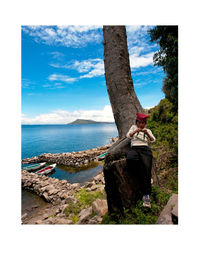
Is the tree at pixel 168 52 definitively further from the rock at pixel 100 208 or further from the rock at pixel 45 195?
the rock at pixel 45 195

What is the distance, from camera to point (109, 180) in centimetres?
216

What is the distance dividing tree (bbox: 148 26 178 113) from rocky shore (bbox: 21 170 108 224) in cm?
362

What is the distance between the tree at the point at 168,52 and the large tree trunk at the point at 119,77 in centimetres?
127

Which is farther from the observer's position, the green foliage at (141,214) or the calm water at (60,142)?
the calm water at (60,142)

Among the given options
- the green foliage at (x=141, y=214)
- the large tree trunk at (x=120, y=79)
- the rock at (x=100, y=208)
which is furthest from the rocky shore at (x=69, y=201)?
the large tree trunk at (x=120, y=79)

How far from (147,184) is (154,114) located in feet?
21.3

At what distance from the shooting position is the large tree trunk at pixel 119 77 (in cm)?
293

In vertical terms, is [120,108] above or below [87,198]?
above

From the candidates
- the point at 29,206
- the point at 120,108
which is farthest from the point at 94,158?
the point at 120,108

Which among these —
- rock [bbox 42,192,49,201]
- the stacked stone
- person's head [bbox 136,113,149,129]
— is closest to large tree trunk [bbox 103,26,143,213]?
person's head [bbox 136,113,149,129]

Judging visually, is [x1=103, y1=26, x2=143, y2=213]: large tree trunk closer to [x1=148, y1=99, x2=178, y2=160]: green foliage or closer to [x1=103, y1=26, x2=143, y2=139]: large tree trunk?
[x1=103, y1=26, x2=143, y2=139]: large tree trunk

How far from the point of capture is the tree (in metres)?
3.34

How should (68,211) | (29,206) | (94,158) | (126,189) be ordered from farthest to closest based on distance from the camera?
(94,158) < (29,206) < (68,211) < (126,189)
